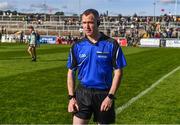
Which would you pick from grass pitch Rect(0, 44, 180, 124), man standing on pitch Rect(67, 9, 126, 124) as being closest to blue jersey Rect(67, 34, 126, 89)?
man standing on pitch Rect(67, 9, 126, 124)

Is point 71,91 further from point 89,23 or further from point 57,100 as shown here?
point 57,100

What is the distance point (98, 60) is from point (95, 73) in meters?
0.17

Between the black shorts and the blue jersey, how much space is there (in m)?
0.07

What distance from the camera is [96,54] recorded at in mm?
6098

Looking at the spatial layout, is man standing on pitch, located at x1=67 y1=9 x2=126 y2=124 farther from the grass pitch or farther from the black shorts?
the grass pitch

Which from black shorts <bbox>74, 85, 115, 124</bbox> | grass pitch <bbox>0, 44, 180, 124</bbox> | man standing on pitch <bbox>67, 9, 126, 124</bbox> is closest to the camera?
man standing on pitch <bbox>67, 9, 126, 124</bbox>

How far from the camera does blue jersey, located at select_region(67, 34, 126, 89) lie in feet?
20.0

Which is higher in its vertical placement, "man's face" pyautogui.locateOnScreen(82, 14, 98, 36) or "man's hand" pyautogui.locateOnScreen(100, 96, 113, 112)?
"man's face" pyautogui.locateOnScreen(82, 14, 98, 36)

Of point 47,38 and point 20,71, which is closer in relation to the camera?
point 20,71

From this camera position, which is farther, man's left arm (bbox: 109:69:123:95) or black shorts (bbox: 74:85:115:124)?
black shorts (bbox: 74:85:115:124)

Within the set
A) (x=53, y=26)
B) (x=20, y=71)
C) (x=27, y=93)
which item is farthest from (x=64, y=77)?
(x=53, y=26)

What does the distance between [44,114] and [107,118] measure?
4774 millimetres

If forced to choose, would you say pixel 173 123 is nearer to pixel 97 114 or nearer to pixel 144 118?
pixel 144 118

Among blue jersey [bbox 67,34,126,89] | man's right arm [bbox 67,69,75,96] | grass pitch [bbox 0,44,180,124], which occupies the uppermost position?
blue jersey [bbox 67,34,126,89]
